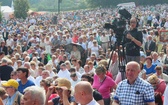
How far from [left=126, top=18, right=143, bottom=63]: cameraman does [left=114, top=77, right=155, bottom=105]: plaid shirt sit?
2.64 metres

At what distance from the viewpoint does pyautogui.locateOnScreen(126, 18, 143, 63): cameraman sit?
8.41m

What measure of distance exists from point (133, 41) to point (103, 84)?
117 cm

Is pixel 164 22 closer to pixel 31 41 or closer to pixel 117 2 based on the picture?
pixel 31 41

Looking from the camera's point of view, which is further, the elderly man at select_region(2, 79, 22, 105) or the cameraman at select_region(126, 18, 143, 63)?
the cameraman at select_region(126, 18, 143, 63)

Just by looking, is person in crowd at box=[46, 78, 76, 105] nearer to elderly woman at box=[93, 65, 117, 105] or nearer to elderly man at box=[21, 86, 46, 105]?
elderly man at box=[21, 86, 46, 105]

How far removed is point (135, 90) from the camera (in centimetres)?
557

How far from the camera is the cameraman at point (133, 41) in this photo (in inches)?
331

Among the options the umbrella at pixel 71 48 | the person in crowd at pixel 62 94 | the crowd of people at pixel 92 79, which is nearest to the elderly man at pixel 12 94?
the crowd of people at pixel 92 79

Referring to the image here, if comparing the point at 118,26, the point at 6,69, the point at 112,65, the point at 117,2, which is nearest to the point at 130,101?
the point at 118,26

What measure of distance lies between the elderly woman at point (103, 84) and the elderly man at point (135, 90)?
2299mm

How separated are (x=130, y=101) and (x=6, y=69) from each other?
537 cm

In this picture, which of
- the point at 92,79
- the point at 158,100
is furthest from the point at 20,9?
the point at 158,100

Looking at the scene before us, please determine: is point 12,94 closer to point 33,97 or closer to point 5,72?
point 33,97

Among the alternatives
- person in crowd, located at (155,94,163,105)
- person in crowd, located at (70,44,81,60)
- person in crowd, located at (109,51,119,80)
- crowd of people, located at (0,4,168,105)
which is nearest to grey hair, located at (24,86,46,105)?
crowd of people, located at (0,4,168,105)
